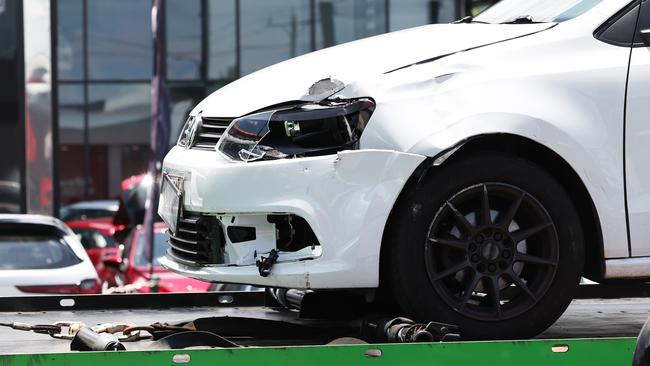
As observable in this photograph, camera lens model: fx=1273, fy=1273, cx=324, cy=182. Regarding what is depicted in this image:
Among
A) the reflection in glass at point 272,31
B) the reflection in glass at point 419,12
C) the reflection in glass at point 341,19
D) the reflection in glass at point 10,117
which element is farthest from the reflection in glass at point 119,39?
the reflection in glass at point 419,12

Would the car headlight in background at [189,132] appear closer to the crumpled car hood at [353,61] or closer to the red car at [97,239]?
the crumpled car hood at [353,61]

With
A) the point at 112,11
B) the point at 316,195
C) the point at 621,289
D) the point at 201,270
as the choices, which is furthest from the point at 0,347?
the point at 112,11

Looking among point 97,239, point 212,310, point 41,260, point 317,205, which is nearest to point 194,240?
point 317,205

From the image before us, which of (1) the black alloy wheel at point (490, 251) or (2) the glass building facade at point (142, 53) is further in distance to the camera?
(2) the glass building facade at point (142, 53)

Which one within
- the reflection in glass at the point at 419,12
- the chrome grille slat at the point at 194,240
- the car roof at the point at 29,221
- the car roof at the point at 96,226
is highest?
the reflection in glass at the point at 419,12

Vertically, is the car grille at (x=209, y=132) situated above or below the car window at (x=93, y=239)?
above

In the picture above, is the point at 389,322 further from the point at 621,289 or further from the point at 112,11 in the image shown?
the point at 112,11

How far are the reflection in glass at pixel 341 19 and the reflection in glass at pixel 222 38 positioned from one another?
1942 millimetres

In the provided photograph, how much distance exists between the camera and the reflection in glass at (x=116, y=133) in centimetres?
2786

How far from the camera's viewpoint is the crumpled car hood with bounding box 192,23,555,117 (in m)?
4.30

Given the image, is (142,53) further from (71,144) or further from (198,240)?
(198,240)

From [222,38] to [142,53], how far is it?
6.10 feet

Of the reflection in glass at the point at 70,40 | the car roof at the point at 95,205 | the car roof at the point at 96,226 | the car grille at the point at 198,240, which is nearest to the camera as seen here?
the car grille at the point at 198,240

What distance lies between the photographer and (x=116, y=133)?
28266mm
